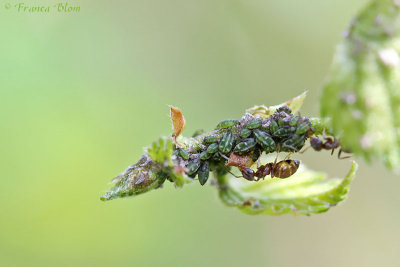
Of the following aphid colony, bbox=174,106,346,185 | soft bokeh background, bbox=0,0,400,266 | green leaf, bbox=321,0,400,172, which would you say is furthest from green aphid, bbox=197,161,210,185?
soft bokeh background, bbox=0,0,400,266

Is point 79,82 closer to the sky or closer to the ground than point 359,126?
closer to the sky

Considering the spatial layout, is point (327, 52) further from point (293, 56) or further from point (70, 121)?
point (70, 121)

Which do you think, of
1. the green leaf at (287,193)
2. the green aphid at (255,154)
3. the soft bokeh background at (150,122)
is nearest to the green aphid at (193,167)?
the green aphid at (255,154)

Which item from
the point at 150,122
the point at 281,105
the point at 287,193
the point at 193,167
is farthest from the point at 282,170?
the point at 150,122

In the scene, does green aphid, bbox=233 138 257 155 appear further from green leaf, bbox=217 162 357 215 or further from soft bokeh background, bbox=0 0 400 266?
soft bokeh background, bbox=0 0 400 266

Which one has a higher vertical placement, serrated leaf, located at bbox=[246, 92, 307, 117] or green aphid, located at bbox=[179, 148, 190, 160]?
serrated leaf, located at bbox=[246, 92, 307, 117]

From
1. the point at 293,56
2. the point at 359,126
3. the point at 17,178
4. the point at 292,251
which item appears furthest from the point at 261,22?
the point at 359,126
